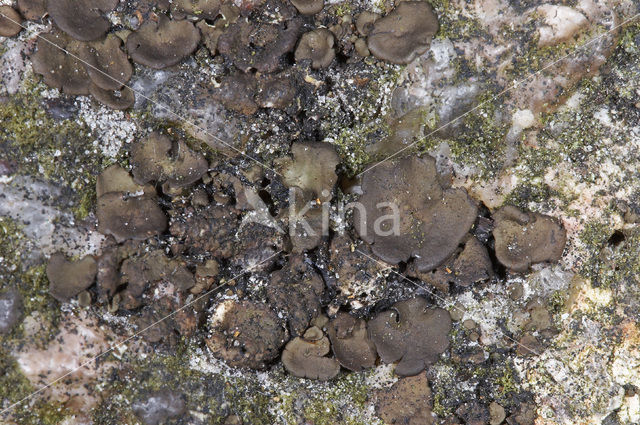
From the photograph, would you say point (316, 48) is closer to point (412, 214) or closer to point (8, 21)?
point (412, 214)

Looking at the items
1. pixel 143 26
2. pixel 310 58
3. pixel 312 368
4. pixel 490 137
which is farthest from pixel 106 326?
pixel 490 137

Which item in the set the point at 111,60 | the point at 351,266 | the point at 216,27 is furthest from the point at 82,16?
the point at 351,266

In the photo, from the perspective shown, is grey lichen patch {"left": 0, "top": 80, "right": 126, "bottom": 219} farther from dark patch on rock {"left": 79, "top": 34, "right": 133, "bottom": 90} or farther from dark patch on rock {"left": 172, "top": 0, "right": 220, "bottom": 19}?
dark patch on rock {"left": 172, "top": 0, "right": 220, "bottom": 19}

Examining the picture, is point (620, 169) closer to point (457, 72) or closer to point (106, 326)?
point (457, 72)

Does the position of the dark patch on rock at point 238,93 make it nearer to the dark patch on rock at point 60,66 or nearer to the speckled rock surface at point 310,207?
the speckled rock surface at point 310,207

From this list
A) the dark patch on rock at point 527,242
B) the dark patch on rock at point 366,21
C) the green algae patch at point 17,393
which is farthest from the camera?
the green algae patch at point 17,393

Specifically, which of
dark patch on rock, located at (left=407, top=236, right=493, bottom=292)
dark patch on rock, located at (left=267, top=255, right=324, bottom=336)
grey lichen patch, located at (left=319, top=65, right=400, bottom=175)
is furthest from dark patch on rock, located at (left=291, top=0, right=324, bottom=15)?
dark patch on rock, located at (left=407, top=236, right=493, bottom=292)

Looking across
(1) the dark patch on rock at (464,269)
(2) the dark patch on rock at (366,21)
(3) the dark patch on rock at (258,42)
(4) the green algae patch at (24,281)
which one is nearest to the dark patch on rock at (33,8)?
(3) the dark patch on rock at (258,42)
